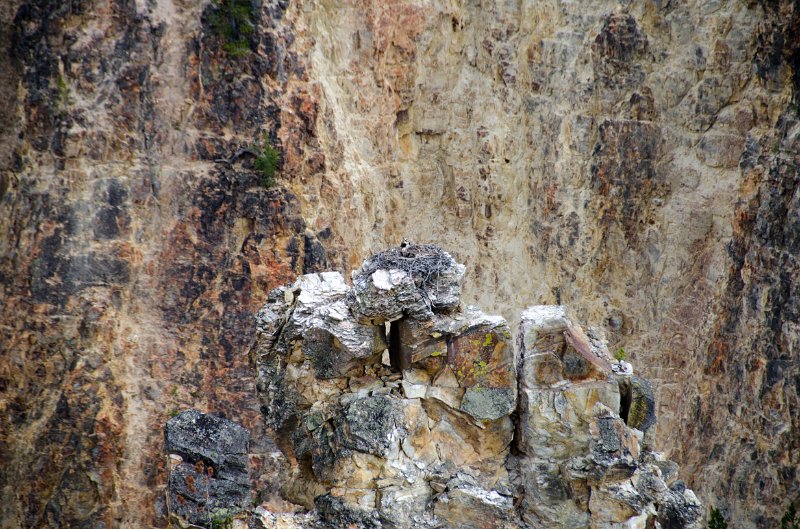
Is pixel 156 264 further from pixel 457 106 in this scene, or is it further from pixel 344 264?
pixel 457 106

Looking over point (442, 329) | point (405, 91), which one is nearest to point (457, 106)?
point (405, 91)

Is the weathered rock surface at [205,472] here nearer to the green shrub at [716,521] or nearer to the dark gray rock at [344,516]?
the dark gray rock at [344,516]

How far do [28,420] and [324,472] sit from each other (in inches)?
759

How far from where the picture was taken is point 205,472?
15570 mm

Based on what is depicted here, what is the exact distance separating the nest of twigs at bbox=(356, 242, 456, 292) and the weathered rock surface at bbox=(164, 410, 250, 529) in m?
3.59

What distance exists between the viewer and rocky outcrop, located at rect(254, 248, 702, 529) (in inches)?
592

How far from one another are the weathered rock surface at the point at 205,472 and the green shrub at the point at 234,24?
18482mm

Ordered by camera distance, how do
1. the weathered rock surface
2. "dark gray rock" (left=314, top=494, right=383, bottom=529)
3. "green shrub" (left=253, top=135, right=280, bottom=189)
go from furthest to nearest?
"green shrub" (left=253, top=135, right=280, bottom=189) → the weathered rock surface → "dark gray rock" (left=314, top=494, right=383, bottom=529)

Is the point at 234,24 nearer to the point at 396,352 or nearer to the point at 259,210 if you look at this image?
the point at 259,210

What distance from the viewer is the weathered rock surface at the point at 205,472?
15422 mm

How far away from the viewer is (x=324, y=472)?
15.5 metres

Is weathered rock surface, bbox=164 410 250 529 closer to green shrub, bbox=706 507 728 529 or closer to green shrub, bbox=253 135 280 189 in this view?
green shrub, bbox=253 135 280 189

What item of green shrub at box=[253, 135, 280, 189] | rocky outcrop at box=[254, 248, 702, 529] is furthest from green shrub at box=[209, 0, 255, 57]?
rocky outcrop at box=[254, 248, 702, 529]

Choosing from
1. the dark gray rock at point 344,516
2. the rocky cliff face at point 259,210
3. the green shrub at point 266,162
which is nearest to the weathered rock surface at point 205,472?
the dark gray rock at point 344,516
